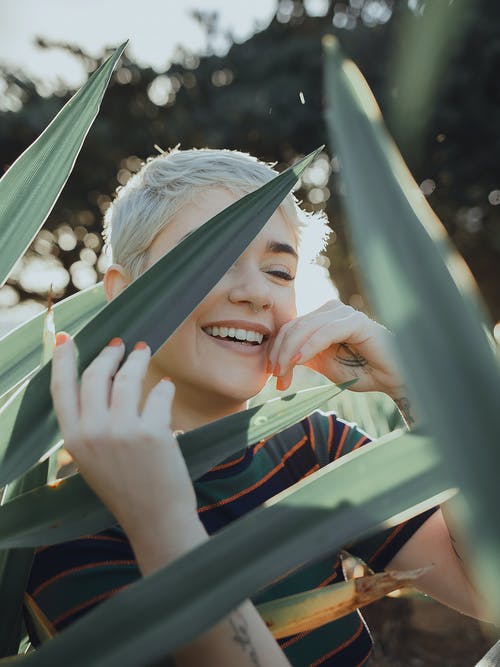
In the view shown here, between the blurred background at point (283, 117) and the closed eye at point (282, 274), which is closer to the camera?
the closed eye at point (282, 274)

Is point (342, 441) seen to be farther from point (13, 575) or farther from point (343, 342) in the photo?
point (13, 575)

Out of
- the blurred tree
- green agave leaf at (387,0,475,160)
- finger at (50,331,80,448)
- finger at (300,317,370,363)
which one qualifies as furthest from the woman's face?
the blurred tree

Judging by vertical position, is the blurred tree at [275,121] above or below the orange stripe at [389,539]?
above

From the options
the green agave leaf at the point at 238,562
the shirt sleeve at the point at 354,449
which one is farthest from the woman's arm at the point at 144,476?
the shirt sleeve at the point at 354,449

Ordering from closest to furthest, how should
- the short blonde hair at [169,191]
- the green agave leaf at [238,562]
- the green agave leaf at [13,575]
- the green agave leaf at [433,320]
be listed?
the green agave leaf at [433,320], the green agave leaf at [238,562], the green agave leaf at [13,575], the short blonde hair at [169,191]

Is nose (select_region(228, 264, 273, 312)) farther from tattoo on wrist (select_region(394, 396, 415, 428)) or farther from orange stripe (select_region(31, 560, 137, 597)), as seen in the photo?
orange stripe (select_region(31, 560, 137, 597))

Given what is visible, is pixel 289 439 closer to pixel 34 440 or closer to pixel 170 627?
pixel 34 440

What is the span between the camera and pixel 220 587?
41 cm

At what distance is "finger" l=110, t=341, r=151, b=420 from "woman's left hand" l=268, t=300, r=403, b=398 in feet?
1.42

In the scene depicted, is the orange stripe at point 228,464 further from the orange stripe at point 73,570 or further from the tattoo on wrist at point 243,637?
the tattoo on wrist at point 243,637

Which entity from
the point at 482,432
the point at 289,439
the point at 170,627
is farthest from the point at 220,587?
the point at 289,439

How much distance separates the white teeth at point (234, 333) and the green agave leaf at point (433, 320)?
0.74 meters

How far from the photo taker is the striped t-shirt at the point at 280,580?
0.86 m

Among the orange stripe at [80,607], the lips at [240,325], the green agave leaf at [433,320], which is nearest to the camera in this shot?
the green agave leaf at [433,320]
